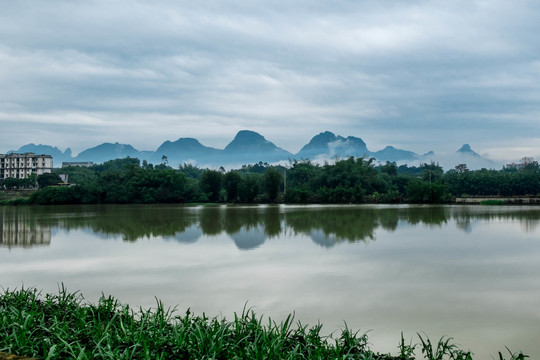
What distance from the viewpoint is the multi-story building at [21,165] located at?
267 ft

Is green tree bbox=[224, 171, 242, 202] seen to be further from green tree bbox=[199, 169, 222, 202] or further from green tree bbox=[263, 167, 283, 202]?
green tree bbox=[263, 167, 283, 202]

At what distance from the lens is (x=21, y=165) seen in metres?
82.2

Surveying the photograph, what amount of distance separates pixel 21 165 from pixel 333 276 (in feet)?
291

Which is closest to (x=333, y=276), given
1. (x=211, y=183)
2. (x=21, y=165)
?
(x=211, y=183)

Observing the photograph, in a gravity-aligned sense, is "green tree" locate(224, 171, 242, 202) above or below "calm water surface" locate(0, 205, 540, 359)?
above

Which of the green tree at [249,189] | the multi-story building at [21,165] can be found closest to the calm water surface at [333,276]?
the green tree at [249,189]

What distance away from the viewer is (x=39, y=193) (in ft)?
136

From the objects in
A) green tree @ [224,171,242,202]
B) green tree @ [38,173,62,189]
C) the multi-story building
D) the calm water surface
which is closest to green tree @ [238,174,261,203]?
green tree @ [224,171,242,202]

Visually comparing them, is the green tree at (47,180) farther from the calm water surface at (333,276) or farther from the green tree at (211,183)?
the calm water surface at (333,276)

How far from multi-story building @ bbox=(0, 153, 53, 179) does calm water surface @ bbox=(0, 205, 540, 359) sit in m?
77.5

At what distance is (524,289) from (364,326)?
9.66ft

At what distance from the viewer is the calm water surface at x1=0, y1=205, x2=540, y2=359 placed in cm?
472

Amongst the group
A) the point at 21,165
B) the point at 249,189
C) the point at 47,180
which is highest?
the point at 21,165

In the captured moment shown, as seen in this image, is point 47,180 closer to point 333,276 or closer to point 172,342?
point 333,276
